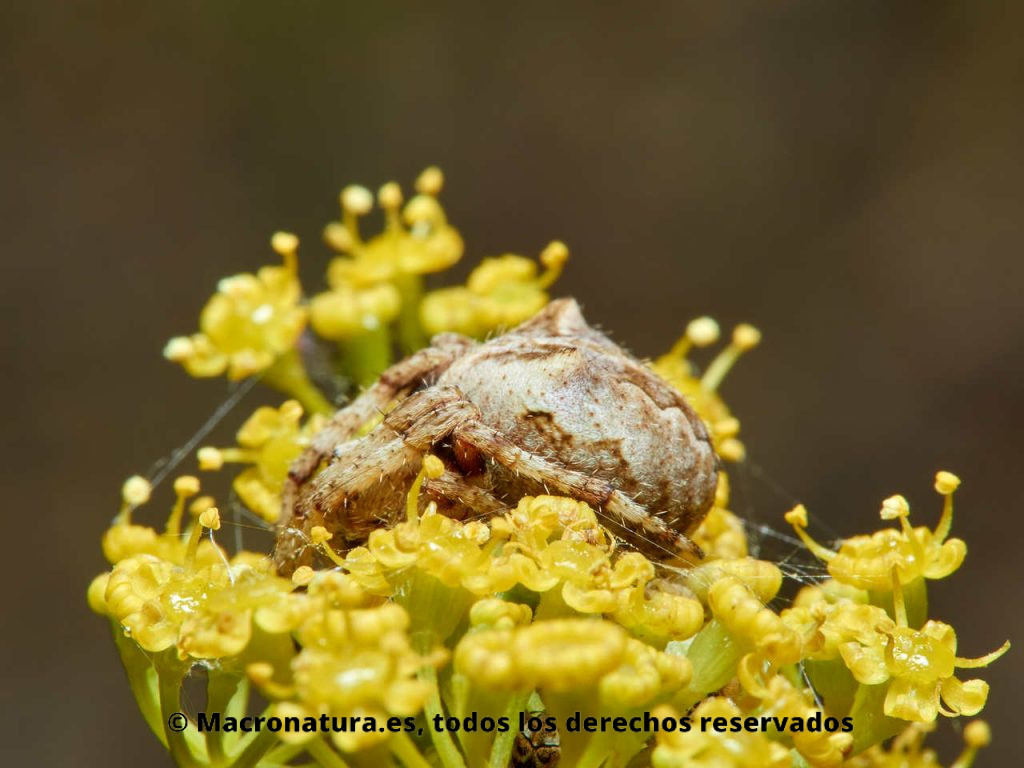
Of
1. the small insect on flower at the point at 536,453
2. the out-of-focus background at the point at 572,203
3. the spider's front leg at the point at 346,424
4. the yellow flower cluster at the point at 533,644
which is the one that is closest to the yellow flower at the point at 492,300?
the spider's front leg at the point at 346,424

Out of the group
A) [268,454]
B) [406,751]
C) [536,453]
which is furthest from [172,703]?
[536,453]

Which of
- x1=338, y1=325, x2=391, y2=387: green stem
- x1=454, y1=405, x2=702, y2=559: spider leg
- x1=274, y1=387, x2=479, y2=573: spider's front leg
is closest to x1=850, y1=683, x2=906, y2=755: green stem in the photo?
x1=454, y1=405, x2=702, y2=559: spider leg

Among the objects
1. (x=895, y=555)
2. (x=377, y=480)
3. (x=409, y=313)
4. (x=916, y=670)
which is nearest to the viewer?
(x=916, y=670)

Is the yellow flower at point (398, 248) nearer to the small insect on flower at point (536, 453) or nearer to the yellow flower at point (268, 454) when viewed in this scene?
the yellow flower at point (268, 454)

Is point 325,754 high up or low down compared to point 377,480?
down

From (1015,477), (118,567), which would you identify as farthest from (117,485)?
(1015,477)

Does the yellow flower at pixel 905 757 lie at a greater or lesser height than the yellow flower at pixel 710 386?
lesser

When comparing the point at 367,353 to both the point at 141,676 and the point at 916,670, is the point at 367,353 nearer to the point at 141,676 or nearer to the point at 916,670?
the point at 141,676
